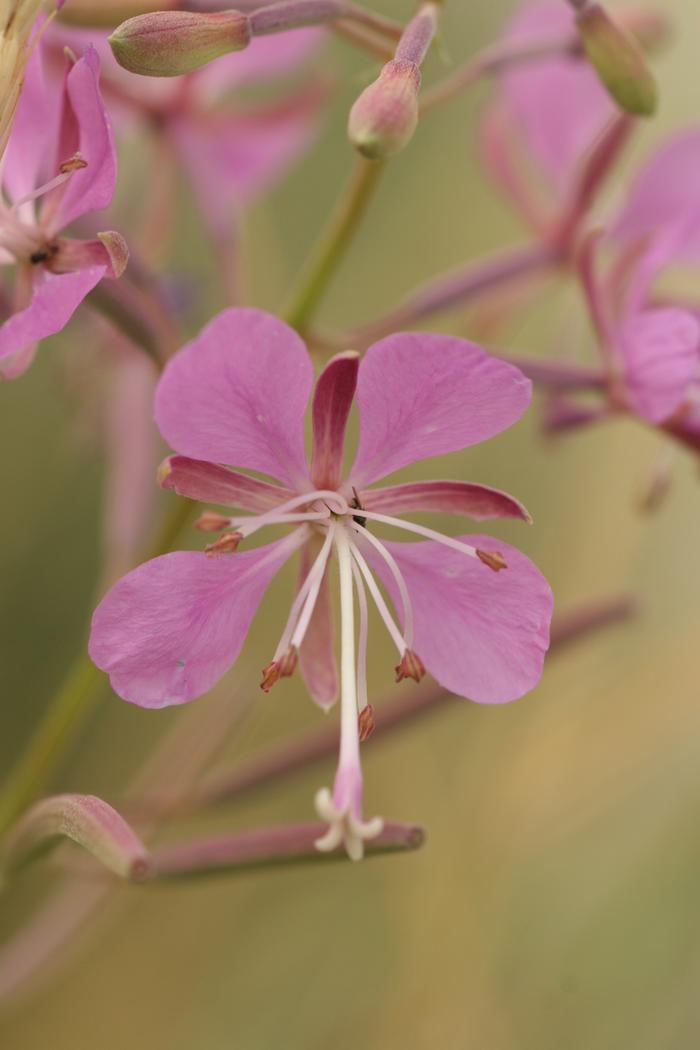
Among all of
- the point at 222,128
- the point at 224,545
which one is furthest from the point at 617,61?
the point at 222,128

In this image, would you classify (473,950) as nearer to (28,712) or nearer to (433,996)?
(433,996)

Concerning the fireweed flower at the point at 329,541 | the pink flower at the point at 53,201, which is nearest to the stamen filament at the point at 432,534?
the fireweed flower at the point at 329,541

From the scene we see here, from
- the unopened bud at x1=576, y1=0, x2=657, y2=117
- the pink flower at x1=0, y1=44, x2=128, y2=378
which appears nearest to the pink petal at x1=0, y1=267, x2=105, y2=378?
the pink flower at x1=0, y1=44, x2=128, y2=378

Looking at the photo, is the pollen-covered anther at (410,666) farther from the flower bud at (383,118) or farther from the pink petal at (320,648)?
the flower bud at (383,118)

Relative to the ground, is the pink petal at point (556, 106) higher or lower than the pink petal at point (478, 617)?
higher

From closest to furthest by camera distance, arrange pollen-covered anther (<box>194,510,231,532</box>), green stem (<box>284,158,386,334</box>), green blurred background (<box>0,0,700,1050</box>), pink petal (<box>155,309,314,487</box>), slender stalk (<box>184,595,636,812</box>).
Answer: pink petal (<box>155,309,314,487</box>)
pollen-covered anther (<box>194,510,231,532</box>)
green stem (<box>284,158,386,334</box>)
slender stalk (<box>184,595,636,812</box>)
green blurred background (<box>0,0,700,1050</box>)

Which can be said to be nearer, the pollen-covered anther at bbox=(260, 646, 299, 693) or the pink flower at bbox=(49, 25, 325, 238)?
the pollen-covered anther at bbox=(260, 646, 299, 693)

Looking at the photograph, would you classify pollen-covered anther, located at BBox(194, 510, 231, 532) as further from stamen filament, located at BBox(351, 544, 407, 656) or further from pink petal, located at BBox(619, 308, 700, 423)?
pink petal, located at BBox(619, 308, 700, 423)
